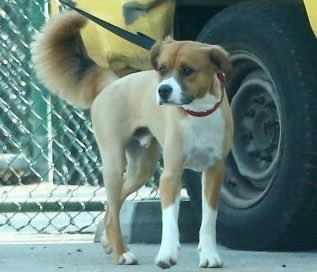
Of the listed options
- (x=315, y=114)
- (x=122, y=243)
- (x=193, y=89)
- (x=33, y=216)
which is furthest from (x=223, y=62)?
(x=33, y=216)

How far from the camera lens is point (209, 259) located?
5051 mm

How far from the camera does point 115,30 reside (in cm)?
561

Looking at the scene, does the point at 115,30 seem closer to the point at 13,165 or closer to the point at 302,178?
the point at 302,178

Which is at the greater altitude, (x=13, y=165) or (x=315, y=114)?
(x=315, y=114)

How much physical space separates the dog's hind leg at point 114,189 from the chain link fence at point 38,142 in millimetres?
1661

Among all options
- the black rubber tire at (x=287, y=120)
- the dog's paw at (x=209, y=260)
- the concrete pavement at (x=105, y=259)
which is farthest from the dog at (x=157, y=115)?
the black rubber tire at (x=287, y=120)

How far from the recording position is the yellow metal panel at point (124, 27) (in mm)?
5633

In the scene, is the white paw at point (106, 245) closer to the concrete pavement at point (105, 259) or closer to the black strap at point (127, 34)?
the concrete pavement at point (105, 259)

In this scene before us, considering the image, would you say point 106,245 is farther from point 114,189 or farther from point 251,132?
point 251,132

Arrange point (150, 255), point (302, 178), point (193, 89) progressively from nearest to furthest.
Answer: point (193, 89)
point (302, 178)
point (150, 255)

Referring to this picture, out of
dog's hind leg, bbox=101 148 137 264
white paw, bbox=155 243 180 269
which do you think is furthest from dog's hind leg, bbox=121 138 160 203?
white paw, bbox=155 243 180 269

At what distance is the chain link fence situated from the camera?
7.37 m

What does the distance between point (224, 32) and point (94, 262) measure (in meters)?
1.18

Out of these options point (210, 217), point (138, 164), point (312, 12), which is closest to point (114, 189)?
point (138, 164)
